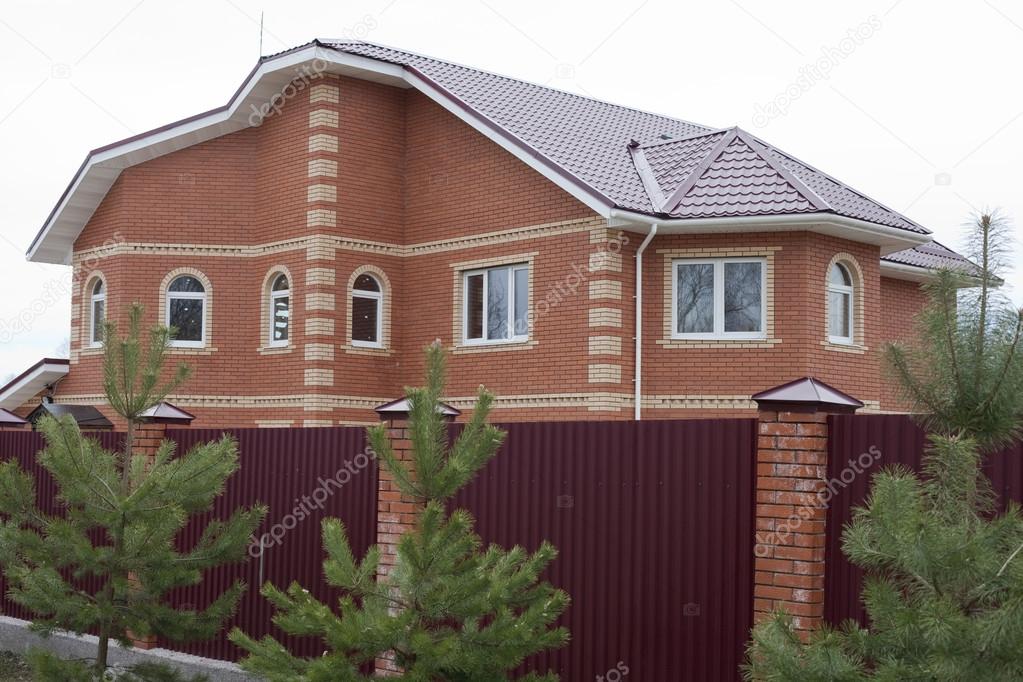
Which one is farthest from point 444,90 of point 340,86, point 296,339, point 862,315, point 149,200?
point 862,315

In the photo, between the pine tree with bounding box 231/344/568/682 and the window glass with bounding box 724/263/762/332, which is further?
the window glass with bounding box 724/263/762/332

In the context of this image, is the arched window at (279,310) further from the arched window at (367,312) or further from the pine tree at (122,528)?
the pine tree at (122,528)

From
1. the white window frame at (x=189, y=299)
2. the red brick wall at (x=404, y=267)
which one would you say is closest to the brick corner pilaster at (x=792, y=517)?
the red brick wall at (x=404, y=267)

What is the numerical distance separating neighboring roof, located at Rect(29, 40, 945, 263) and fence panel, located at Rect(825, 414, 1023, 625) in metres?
8.39

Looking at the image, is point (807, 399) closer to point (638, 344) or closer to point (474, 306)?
point (638, 344)

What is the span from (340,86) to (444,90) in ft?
5.37

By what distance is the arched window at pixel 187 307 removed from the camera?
1750cm

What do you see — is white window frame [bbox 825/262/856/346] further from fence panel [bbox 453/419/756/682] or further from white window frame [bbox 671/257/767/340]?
fence panel [bbox 453/419/756/682]

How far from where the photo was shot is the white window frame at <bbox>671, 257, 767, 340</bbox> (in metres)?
14.3

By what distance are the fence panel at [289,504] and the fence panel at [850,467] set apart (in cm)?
327

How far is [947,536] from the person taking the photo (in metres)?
3.77

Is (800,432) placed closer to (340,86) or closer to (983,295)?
(983,295)

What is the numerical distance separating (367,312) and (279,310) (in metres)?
1.43

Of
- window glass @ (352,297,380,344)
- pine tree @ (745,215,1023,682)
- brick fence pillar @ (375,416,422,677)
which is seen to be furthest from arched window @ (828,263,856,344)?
pine tree @ (745,215,1023,682)
